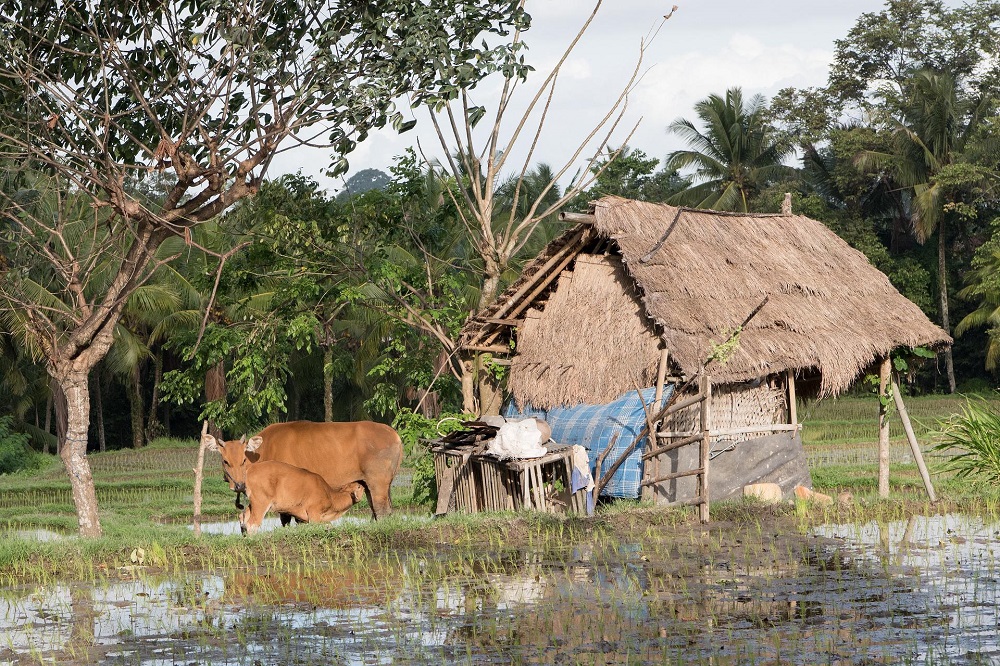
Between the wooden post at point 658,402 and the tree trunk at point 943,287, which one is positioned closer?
the wooden post at point 658,402

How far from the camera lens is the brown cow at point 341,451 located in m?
11.7

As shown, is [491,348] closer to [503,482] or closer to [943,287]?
[503,482]

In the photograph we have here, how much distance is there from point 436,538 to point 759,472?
401 cm

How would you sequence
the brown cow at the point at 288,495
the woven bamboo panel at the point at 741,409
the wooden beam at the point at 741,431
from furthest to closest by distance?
the woven bamboo panel at the point at 741,409
the wooden beam at the point at 741,431
the brown cow at the point at 288,495

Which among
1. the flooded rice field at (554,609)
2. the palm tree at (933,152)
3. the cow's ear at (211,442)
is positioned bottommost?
the flooded rice field at (554,609)

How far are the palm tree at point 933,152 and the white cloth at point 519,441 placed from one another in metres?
22.1

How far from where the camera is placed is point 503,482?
37.1ft

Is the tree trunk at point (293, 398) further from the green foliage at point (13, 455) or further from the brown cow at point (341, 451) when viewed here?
the brown cow at point (341, 451)

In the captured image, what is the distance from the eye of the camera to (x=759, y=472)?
12273mm

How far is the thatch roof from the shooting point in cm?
1179

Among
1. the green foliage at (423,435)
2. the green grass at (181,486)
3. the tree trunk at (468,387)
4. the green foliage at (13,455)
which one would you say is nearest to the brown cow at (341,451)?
the green foliage at (423,435)

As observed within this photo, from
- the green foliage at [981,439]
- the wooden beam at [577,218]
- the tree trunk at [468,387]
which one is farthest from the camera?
the tree trunk at [468,387]

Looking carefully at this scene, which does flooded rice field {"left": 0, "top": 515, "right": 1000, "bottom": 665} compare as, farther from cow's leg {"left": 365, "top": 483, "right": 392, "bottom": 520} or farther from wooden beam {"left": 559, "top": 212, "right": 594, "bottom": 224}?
wooden beam {"left": 559, "top": 212, "right": 594, "bottom": 224}

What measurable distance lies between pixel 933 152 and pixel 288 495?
24997mm
